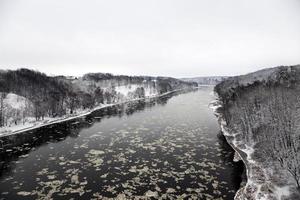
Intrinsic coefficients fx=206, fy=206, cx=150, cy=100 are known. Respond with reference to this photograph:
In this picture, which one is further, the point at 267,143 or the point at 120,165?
the point at 267,143

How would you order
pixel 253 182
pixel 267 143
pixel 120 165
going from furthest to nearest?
pixel 267 143, pixel 120 165, pixel 253 182

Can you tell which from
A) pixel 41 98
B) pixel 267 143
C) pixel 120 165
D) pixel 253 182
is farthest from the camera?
pixel 41 98

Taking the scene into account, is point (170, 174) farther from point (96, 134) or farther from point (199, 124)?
point (199, 124)

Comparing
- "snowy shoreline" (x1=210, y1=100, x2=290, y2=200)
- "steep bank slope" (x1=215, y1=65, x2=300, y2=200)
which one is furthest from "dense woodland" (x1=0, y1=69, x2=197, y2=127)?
"snowy shoreline" (x1=210, y1=100, x2=290, y2=200)

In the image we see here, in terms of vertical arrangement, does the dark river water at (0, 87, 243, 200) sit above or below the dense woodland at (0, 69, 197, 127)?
below

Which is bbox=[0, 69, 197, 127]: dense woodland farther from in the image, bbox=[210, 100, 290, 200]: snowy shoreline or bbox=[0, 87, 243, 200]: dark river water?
bbox=[210, 100, 290, 200]: snowy shoreline

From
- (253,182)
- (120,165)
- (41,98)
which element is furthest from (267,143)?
(41,98)

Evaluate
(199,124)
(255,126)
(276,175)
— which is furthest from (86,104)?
(276,175)

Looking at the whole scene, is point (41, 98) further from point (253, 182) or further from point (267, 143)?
point (253, 182)
